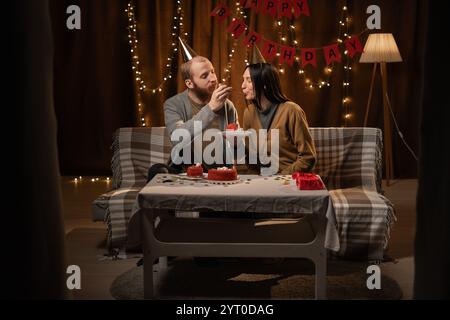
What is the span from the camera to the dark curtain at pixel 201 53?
6348 millimetres

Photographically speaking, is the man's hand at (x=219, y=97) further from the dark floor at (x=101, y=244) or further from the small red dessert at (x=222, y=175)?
the dark floor at (x=101, y=244)

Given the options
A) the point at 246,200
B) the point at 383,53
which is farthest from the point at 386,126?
the point at 246,200

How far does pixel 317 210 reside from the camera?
9.72ft

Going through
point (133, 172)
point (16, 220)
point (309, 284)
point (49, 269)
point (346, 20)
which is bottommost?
point (309, 284)

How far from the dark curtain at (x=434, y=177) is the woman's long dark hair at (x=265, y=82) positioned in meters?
2.41

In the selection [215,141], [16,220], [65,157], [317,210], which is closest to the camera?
[16,220]

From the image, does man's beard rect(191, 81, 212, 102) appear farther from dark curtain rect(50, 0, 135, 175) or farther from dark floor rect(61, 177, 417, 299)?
dark curtain rect(50, 0, 135, 175)

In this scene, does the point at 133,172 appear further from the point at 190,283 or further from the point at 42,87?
the point at 42,87

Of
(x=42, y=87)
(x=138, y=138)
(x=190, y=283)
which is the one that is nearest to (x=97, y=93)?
(x=138, y=138)

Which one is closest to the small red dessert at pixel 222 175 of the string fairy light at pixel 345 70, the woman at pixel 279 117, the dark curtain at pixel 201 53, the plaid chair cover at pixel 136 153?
the woman at pixel 279 117

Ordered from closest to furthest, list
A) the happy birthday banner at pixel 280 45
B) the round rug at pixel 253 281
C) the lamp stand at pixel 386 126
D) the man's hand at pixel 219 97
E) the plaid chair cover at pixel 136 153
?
the round rug at pixel 253 281
the man's hand at pixel 219 97
the plaid chair cover at pixel 136 153
the happy birthday banner at pixel 280 45
the lamp stand at pixel 386 126

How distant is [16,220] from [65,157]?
18.4 feet

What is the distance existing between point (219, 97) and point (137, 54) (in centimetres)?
298
